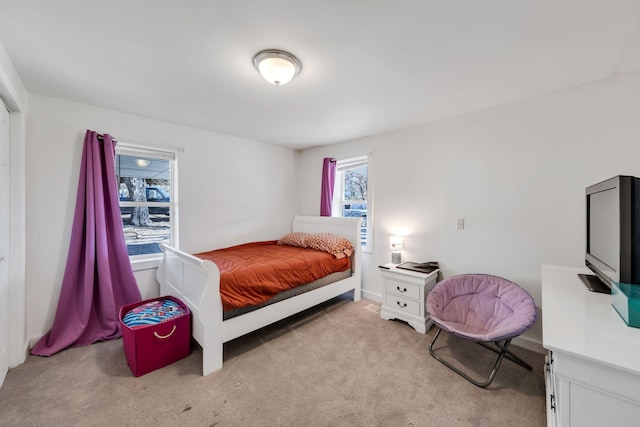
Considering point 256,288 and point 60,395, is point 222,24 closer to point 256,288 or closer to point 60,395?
point 256,288

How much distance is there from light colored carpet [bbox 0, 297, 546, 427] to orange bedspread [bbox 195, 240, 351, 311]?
1.72 ft

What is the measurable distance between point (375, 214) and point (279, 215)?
5.37ft

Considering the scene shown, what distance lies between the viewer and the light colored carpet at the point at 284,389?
1519 millimetres

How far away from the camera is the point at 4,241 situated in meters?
1.85

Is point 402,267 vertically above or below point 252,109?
below

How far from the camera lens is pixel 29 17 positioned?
1.34m

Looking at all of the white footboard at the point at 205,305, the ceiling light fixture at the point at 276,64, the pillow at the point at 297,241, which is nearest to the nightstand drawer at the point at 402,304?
the pillow at the point at 297,241

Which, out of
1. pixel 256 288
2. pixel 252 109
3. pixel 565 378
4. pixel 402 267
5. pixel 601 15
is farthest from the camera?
pixel 402 267

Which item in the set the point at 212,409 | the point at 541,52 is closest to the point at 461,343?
the point at 212,409

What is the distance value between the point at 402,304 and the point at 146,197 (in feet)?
10.4

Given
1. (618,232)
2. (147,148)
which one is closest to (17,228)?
(147,148)

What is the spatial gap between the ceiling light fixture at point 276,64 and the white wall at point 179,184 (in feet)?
6.19

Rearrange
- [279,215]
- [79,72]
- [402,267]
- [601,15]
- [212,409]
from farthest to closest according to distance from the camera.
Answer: [279,215] < [402,267] < [79,72] < [212,409] < [601,15]

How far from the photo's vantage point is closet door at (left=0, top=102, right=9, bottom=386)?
179 cm
